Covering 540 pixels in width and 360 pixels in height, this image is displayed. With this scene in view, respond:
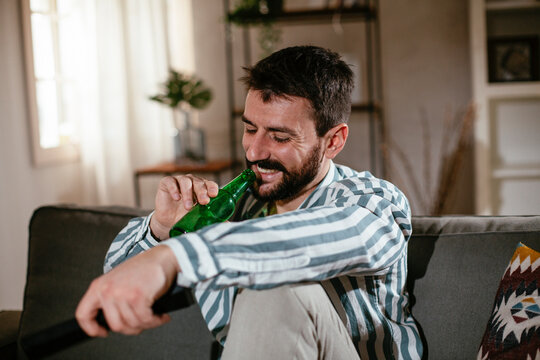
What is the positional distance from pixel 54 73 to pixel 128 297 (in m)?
2.58

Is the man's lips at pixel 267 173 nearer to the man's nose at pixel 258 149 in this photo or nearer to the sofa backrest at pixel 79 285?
the man's nose at pixel 258 149

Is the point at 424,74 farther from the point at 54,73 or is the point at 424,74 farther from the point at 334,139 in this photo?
the point at 334,139

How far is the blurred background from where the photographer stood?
2.72 m

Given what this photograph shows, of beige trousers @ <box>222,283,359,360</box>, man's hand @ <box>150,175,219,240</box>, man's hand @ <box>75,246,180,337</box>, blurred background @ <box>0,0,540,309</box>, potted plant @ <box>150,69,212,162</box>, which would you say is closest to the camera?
man's hand @ <box>75,246,180,337</box>

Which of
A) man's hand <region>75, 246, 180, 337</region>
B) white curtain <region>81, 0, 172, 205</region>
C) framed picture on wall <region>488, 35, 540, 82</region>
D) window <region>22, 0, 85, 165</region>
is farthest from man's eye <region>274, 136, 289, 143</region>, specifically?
framed picture on wall <region>488, 35, 540, 82</region>

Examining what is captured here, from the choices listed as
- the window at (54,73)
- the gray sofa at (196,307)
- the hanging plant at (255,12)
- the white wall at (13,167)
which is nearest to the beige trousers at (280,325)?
the gray sofa at (196,307)

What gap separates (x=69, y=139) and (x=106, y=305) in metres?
2.63

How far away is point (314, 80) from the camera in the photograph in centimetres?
136

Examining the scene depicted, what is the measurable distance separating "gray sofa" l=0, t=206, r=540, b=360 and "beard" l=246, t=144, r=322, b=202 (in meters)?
0.29

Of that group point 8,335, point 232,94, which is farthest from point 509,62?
point 8,335

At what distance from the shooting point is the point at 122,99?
11.1 feet

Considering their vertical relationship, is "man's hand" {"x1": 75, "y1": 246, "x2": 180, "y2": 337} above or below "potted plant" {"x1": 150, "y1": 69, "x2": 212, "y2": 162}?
below

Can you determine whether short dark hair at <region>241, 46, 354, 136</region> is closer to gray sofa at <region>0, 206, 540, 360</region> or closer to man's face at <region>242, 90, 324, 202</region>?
man's face at <region>242, 90, 324, 202</region>

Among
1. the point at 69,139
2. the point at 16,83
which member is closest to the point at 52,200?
the point at 69,139
